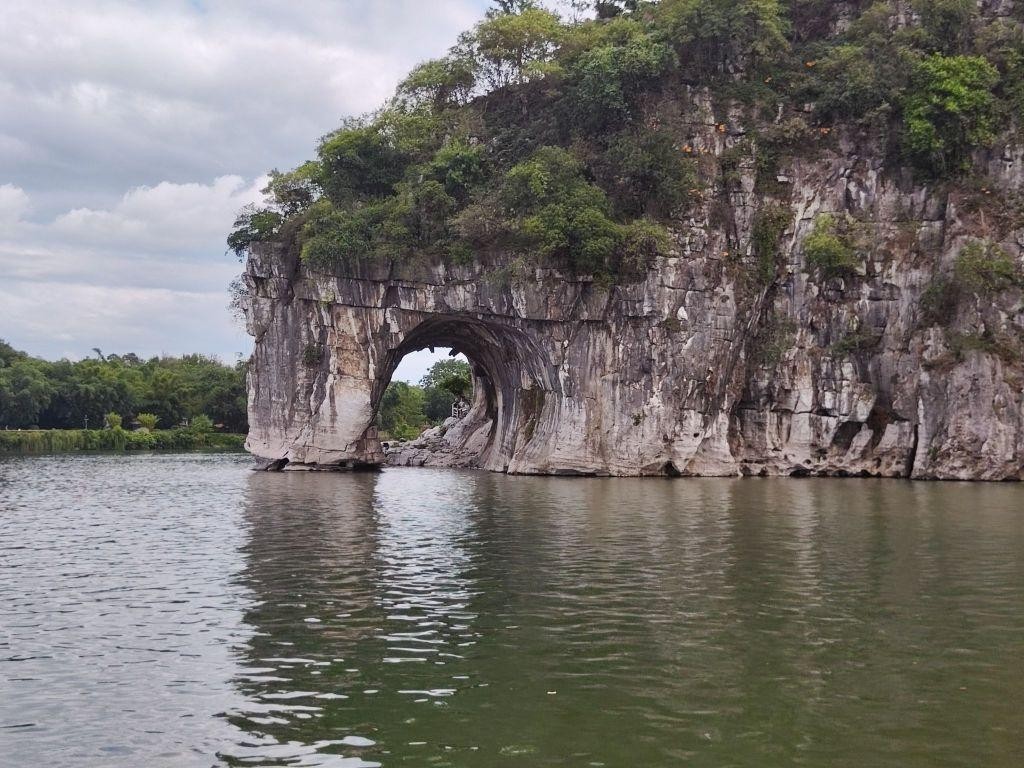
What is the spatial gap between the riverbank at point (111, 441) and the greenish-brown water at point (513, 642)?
165ft

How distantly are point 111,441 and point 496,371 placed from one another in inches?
1532

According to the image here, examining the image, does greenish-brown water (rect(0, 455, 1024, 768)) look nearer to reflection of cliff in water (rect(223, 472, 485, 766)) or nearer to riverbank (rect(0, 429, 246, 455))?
reflection of cliff in water (rect(223, 472, 485, 766))

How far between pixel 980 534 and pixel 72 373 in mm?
75175

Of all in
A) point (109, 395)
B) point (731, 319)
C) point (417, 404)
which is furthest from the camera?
point (417, 404)

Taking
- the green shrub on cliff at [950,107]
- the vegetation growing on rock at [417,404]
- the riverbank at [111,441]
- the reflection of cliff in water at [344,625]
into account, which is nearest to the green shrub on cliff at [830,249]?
the green shrub on cliff at [950,107]

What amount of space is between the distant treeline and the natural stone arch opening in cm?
3541

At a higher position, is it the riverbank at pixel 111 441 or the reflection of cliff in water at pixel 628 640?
the riverbank at pixel 111 441

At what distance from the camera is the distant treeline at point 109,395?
72.2m

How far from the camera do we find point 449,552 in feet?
56.5

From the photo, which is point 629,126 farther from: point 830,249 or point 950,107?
point 950,107

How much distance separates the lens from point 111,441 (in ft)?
237

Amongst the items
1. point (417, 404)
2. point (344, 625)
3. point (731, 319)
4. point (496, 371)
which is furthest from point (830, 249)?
point (417, 404)

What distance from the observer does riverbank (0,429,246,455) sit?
219 ft

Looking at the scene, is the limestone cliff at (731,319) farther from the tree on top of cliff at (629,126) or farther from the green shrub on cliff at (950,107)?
the green shrub on cliff at (950,107)
